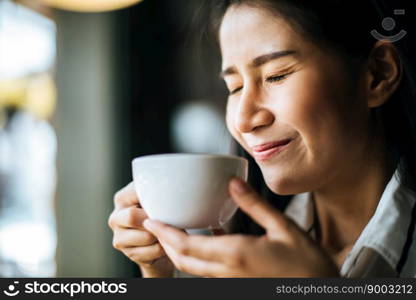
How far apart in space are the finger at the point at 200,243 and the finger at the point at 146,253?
9cm

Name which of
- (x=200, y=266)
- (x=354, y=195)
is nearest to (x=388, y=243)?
(x=354, y=195)

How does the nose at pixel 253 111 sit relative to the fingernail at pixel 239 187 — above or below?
above

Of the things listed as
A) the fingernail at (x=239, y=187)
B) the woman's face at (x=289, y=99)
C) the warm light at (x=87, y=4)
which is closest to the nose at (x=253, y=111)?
the woman's face at (x=289, y=99)

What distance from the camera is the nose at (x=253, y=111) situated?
0.39 meters

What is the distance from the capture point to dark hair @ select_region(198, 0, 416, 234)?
414 mm

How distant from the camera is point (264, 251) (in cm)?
27

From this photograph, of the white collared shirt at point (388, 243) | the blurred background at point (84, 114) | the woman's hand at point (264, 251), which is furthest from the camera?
the blurred background at point (84, 114)

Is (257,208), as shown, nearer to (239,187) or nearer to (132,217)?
(239,187)

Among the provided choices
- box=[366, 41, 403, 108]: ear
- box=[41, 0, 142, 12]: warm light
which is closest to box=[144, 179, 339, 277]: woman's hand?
box=[366, 41, 403, 108]: ear

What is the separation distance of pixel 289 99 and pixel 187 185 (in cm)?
15

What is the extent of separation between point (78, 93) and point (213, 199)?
0.39 m

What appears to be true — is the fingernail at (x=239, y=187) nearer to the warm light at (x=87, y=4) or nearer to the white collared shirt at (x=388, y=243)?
the white collared shirt at (x=388, y=243)

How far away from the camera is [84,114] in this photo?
2.01 feet

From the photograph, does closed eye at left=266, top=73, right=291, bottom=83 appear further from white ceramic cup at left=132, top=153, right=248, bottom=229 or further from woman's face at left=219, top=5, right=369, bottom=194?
white ceramic cup at left=132, top=153, right=248, bottom=229
